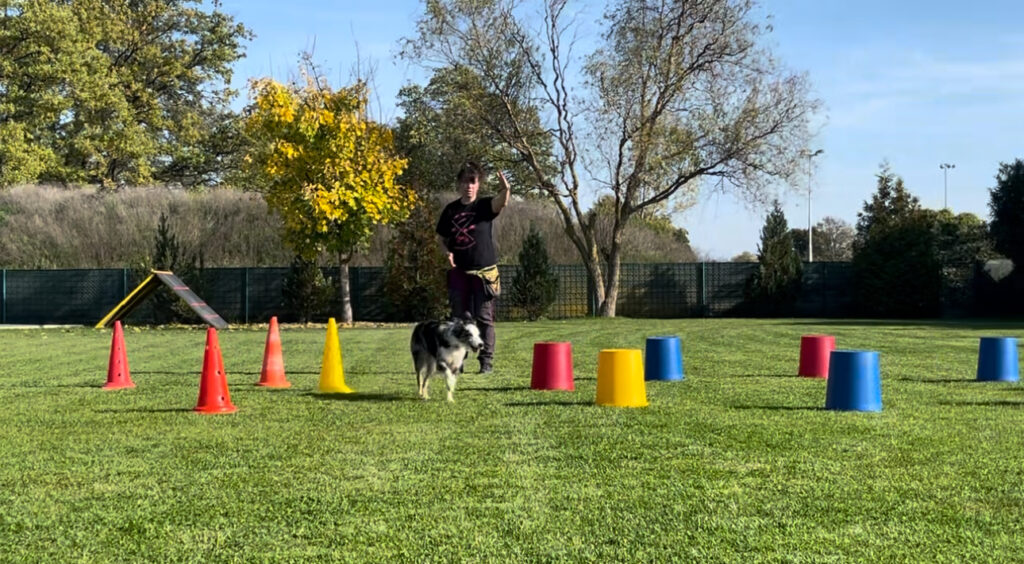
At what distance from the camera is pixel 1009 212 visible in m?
30.6

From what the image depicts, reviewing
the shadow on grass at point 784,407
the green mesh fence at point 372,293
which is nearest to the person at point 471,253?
the shadow on grass at point 784,407

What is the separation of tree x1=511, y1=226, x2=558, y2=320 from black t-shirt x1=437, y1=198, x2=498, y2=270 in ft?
63.2

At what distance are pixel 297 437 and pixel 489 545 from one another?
2846 millimetres

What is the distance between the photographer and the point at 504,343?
639 inches

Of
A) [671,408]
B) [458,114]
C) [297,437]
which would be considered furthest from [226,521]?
[458,114]

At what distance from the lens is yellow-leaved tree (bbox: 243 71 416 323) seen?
2447 cm

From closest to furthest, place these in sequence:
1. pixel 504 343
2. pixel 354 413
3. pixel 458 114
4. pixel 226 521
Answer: pixel 226 521
pixel 354 413
pixel 504 343
pixel 458 114

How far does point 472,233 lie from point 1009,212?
27280 millimetres

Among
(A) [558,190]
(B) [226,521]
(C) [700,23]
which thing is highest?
(C) [700,23]

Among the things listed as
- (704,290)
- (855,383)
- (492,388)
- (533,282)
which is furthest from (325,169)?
(855,383)

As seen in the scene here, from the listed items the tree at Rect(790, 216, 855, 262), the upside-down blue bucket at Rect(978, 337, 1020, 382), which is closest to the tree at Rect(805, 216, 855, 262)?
the tree at Rect(790, 216, 855, 262)

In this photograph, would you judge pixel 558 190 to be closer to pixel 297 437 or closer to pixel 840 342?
pixel 840 342

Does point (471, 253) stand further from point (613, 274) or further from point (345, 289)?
point (613, 274)

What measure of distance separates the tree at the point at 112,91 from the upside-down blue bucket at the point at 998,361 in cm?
3594
